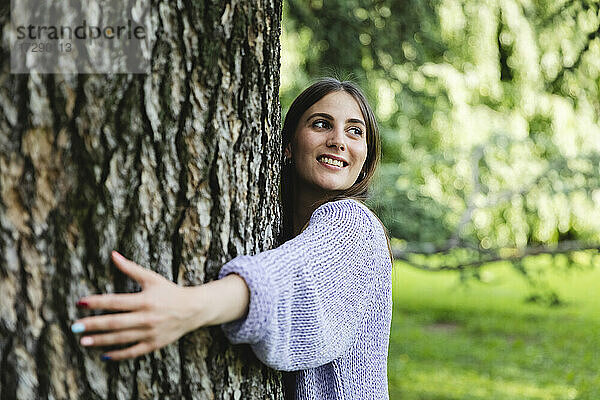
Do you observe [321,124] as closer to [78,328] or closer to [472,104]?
[78,328]

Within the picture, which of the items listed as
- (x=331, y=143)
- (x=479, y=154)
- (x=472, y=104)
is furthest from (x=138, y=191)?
(x=472, y=104)

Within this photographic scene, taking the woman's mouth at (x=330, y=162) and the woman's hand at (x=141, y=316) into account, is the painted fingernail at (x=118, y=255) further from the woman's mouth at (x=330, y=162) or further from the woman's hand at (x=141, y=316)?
the woman's mouth at (x=330, y=162)

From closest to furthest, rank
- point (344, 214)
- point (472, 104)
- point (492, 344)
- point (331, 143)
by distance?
1. point (344, 214)
2. point (331, 143)
3. point (492, 344)
4. point (472, 104)

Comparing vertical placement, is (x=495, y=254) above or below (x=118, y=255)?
below

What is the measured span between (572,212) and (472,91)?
8.16 ft

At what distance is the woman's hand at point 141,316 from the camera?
48.9 inches

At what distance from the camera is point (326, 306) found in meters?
1.52

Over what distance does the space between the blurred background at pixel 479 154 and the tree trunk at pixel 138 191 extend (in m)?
2.05

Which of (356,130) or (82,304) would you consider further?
(356,130)

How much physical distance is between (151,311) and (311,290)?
1.18ft

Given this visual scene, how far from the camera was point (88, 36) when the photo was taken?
1250 mm

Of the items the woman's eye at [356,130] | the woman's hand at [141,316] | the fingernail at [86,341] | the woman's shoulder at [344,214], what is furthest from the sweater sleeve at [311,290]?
the woman's eye at [356,130]

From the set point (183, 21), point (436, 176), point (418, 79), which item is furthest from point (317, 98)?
point (436, 176)

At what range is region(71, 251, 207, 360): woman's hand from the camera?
48.9 inches
